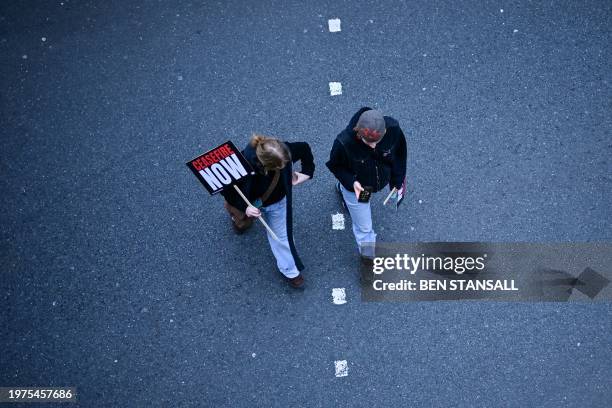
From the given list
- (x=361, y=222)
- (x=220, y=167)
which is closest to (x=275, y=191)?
(x=220, y=167)

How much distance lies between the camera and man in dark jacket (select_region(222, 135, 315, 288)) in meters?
4.01

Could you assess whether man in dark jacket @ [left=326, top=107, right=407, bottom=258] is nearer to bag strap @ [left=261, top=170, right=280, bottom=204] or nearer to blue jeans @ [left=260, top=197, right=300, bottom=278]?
bag strap @ [left=261, top=170, right=280, bottom=204]

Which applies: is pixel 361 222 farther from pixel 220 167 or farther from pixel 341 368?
pixel 220 167

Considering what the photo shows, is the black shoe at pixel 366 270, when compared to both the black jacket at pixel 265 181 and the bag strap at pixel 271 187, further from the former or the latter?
the bag strap at pixel 271 187

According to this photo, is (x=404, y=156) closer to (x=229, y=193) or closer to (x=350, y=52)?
(x=229, y=193)

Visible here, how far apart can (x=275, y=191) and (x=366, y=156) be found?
80cm

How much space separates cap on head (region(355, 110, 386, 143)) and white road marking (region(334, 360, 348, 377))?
87.9 inches

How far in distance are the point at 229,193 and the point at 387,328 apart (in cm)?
205

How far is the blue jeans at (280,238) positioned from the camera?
15.4ft

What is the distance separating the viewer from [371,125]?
12.9ft

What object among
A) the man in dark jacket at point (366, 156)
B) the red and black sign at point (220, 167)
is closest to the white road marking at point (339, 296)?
the man in dark jacket at point (366, 156)

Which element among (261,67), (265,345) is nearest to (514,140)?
(261,67)

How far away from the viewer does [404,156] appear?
445 cm

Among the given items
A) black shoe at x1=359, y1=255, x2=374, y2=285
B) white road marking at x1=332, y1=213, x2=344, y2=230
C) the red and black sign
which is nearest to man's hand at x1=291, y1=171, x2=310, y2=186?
the red and black sign
